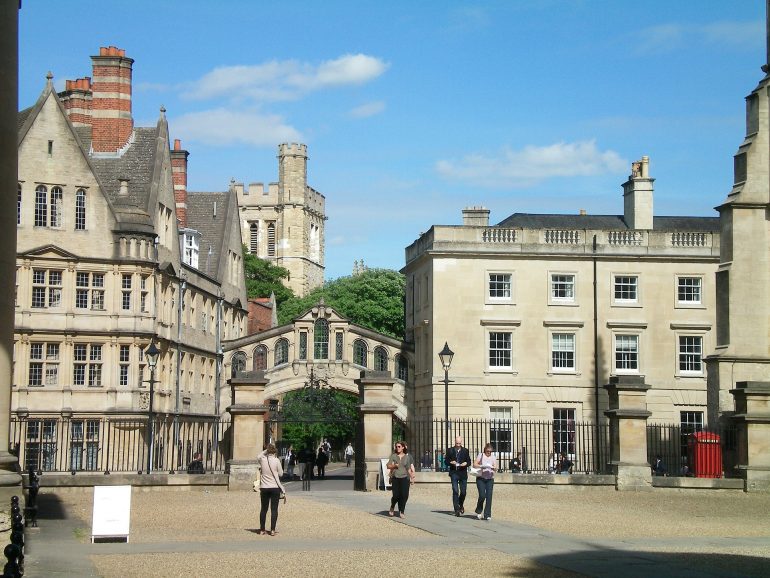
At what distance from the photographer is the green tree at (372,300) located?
89875 millimetres

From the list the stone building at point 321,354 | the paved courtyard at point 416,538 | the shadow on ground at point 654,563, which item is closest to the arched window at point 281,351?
the stone building at point 321,354

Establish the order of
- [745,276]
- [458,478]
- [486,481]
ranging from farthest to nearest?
[745,276]
[458,478]
[486,481]

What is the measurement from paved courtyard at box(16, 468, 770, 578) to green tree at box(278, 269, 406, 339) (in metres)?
55.8

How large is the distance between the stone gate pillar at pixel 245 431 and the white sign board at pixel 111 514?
13363 mm

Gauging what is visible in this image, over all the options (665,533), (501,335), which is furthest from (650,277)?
(665,533)

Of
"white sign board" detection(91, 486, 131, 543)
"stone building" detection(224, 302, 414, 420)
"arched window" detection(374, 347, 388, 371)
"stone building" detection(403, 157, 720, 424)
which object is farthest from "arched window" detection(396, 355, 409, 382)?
"white sign board" detection(91, 486, 131, 543)

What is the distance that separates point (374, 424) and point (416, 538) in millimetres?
13875

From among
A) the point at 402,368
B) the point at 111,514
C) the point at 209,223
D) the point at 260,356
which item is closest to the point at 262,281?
the point at 209,223

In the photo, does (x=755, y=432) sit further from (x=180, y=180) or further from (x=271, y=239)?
(x=271, y=239)

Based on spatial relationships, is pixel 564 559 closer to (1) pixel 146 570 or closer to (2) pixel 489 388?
(1) pixel 146 570

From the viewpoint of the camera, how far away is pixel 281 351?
62281 millimetres

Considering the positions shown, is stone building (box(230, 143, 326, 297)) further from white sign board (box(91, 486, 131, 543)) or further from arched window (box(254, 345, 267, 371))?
white sign board (box(91, 486, 131, 543))

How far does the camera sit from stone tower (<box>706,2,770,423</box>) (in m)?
38.6

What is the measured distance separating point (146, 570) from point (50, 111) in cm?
3507
